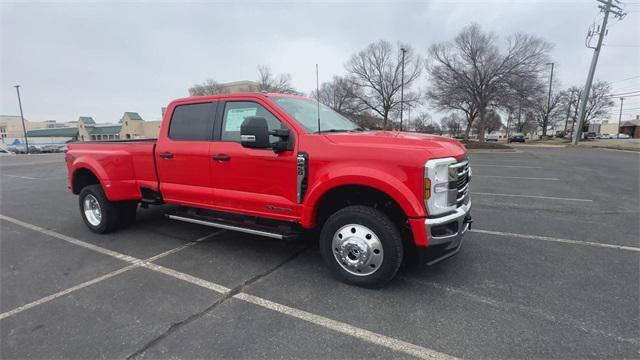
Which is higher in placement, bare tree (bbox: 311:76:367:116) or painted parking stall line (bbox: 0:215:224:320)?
bare tree (bbox: 311:76:367:116)

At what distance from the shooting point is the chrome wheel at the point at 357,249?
10.1 ft

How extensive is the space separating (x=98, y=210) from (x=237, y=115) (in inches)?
120

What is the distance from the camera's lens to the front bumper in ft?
9.35

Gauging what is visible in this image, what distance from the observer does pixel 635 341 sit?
91.3 inches

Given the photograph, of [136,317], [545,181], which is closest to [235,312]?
[136,317]

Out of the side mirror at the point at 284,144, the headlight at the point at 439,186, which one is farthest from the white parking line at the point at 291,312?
the side mirror at the point at 284,144

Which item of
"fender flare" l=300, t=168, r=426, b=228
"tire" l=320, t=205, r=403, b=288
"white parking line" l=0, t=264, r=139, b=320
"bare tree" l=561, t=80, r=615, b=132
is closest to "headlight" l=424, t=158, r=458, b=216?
"fender flare" l=300, t=168, r=426, b=228

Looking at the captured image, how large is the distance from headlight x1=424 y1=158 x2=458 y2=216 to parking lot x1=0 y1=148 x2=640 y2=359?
2.90 feet

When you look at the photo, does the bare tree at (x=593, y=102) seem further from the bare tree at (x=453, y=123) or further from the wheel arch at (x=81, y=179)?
the wheel arch at (x=81, y=179)

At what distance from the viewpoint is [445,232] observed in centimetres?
295

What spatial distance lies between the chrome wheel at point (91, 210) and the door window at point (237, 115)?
2.78 m

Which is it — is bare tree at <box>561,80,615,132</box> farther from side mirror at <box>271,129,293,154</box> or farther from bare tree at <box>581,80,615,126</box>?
side mirror at <box>271,129,293,154</box>

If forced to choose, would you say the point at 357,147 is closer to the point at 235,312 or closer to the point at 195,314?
A: the point at 235,312

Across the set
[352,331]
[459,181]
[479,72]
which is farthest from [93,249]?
[479,72]
